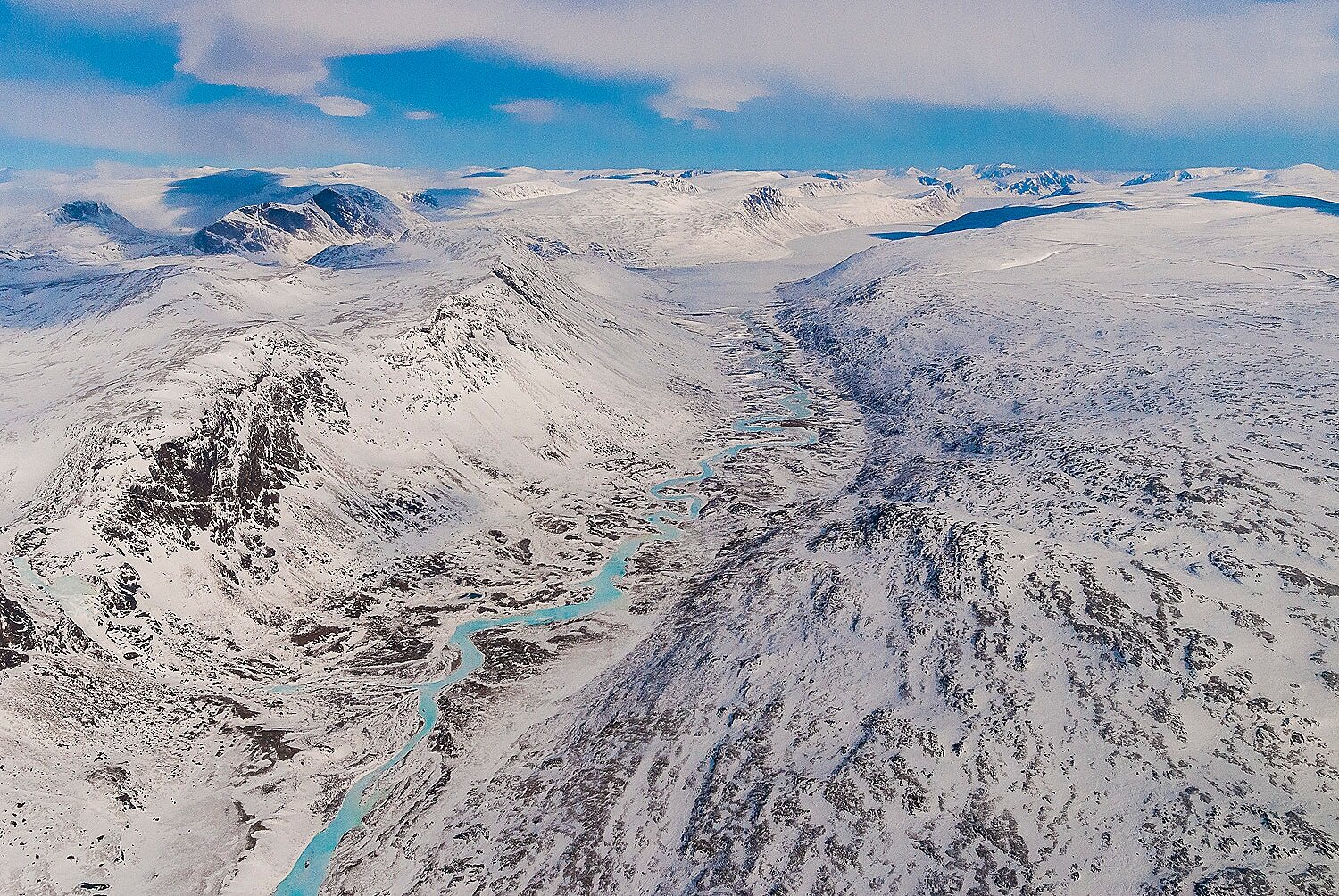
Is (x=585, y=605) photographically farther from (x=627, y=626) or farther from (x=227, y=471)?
(x=227, y=471)

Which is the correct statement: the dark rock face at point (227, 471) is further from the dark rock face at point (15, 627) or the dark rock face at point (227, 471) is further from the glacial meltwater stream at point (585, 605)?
the glacial meltwater stream at point (585, 605)

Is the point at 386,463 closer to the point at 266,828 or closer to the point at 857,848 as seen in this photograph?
the point at 266,828

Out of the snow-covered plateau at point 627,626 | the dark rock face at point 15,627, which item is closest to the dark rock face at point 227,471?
the snow-covered plateau at point 627,626

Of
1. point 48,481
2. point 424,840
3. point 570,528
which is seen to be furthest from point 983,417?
point 48,481

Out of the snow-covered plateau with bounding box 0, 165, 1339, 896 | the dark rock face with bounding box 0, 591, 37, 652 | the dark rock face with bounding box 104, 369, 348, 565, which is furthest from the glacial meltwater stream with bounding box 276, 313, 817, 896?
the dark rock face with bounding box 0, 591, 37, 652

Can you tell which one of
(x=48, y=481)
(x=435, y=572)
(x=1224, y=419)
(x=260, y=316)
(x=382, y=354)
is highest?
(x=260, y=316)

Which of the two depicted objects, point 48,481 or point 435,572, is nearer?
point 48,481

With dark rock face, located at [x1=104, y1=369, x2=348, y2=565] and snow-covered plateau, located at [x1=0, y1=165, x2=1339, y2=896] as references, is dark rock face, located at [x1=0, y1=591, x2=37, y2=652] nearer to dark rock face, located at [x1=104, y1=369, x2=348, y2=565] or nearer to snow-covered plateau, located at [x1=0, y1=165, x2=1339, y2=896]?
snow-covered plateau, located at [x1=0, y1=165, x2=1339, y2=896]
